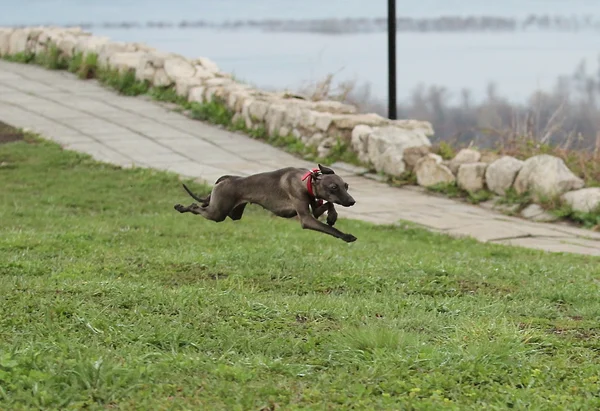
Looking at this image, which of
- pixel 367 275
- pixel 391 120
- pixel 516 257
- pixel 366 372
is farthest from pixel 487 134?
pixel 366 372

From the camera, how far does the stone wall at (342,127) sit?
36.2 feet

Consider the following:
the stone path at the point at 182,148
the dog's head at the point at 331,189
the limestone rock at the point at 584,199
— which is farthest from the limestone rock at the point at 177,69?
the dog's head at the point at 331,189

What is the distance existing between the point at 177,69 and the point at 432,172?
6.04 meters

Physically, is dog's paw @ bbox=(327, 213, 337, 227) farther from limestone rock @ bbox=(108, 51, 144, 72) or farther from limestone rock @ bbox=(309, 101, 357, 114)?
limestone rock @ bbox=(108, 51, 144, 72)

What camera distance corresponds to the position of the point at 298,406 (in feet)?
13.0

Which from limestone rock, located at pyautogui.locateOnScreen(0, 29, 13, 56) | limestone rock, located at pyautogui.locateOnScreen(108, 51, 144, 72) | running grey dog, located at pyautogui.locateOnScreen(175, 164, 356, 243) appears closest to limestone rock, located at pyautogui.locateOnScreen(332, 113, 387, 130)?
limestone rock, located at pyautogui.locateOnScreen(108, 51, 144, 72)

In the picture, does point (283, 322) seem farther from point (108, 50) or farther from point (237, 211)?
point (108, 50)

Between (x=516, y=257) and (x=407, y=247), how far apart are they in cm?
91

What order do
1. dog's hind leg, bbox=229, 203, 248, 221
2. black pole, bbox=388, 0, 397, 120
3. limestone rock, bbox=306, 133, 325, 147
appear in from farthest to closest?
black pole, bbox=388, 0, 397, 120 < limestone rock, bbox=306, 133, 325, 147 < dog's hind leg, bbox=229, 203, 248, 221

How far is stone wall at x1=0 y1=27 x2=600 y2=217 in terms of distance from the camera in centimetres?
1104

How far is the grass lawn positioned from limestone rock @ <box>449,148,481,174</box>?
9.60 feet

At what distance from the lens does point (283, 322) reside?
5.22 meters

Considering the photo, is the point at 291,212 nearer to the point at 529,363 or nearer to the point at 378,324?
the point at 378,324

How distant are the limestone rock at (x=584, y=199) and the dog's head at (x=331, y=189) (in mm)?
6650
